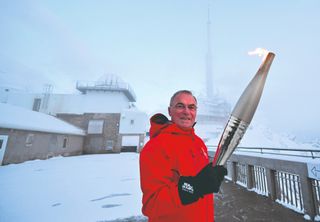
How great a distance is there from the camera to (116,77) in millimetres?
36750

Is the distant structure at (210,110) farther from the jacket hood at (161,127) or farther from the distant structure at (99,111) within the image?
the jacket hood at (161,127)

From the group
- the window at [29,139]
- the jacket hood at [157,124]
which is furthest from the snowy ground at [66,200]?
the window at [29,139]

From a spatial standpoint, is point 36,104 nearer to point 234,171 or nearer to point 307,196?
point 234,171

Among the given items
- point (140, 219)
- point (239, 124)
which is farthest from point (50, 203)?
point (239, 124)

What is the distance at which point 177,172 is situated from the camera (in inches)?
56.6

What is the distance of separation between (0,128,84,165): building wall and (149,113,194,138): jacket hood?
16.7m

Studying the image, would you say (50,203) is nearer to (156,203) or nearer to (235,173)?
(156,203)

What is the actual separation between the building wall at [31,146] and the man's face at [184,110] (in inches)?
671

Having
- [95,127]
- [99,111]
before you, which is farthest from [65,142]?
[99,111]

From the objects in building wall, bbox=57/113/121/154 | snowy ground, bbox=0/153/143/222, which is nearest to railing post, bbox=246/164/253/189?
snowy ground, bbox=0/153/143/222

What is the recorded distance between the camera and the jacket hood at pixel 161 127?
Answer: 175cm

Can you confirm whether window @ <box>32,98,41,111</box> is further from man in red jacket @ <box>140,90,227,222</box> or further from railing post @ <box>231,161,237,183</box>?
man in red jacket @ <box>140,90,227,222</box>

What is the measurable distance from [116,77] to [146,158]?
124 ft

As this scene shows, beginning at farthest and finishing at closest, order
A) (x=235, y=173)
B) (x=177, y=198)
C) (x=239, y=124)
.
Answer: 1. (x=235, y=173)
2. (x=239, y=124)
3. (x=177, y=198)
